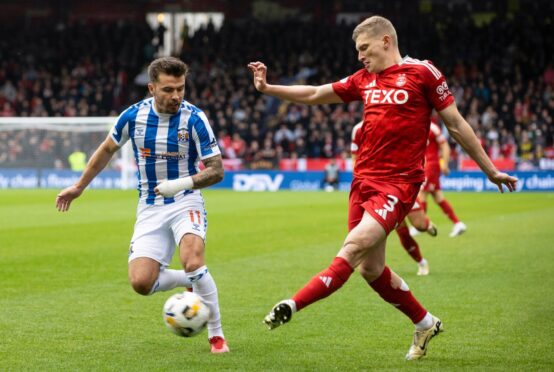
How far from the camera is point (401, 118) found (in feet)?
21.4

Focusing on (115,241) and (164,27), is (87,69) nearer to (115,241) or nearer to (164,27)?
(164,27)

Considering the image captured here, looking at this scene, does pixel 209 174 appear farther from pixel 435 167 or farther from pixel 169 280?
pixel 435 167

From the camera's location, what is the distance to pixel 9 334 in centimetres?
757

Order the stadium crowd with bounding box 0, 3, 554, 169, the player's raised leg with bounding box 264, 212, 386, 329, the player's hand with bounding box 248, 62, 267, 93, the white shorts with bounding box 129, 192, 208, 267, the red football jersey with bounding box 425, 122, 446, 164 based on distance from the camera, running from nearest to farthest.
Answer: the player's raised leg with bounding box 264, 212, 386, 329 → the player's hand with bounding box 248, 62, 267, 93 → the white shorts with bounding box 129, 192, 208, 267 → the red football jersey with bounding box 425, 122, 446, 164 → the stadium crowd with bounding box 0, 3, 554, 169

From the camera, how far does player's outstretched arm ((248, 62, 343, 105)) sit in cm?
694

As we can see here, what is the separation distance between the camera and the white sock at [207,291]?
6863 millimetres

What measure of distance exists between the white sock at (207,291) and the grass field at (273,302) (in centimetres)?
25

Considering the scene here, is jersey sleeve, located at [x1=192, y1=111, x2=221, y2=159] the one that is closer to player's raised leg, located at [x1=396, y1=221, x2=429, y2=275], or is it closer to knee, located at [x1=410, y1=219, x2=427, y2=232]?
player's raised leg, located at [x1=396, y1=221, x2=429, y2=275]

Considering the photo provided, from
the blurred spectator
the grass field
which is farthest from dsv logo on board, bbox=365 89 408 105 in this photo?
the blurred spectator

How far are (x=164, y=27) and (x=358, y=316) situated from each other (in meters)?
34.9

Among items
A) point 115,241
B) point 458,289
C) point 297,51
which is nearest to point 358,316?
point 458,289

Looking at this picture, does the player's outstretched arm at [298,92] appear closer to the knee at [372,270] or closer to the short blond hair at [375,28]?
the short blond hair at [375,28]

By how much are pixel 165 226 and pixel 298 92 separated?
137 centimetres

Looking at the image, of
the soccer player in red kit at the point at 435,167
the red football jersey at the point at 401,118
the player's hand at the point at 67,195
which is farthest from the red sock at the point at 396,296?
the soccer player in red kit at the point at 435,167
